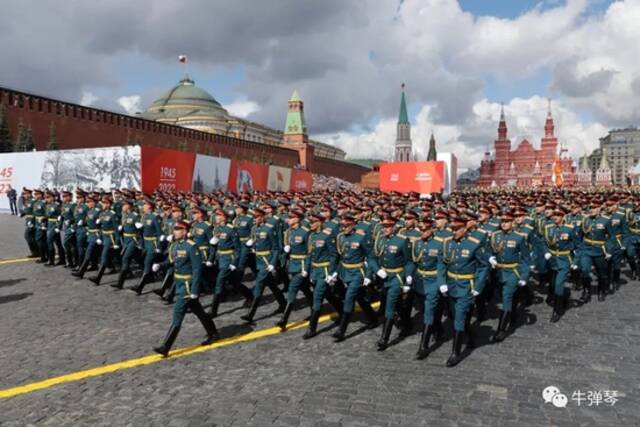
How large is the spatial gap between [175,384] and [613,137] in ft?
712

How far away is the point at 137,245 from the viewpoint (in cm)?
1098

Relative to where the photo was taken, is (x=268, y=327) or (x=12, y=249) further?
(x=12, y=249)

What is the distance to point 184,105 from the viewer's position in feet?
314

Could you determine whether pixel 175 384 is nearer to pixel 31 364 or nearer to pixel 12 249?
pixel 31 364

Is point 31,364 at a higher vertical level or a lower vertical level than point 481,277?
lower

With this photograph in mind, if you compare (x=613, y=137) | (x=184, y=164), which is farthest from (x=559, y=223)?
(x=613, y=137)

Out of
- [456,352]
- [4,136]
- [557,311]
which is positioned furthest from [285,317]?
[4,136]

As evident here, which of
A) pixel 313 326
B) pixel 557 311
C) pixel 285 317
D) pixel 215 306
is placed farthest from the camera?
pixel 215 306

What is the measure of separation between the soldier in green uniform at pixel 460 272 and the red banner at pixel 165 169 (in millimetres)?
18375

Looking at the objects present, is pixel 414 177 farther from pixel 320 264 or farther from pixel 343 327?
pixel 343 327

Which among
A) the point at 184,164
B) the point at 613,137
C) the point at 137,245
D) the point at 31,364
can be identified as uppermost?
the point at 613,137

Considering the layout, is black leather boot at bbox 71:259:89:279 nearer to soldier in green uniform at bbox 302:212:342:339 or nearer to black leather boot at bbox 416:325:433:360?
soldier in green uniform at bbox 302:212:342:339

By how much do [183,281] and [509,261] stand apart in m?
5.06

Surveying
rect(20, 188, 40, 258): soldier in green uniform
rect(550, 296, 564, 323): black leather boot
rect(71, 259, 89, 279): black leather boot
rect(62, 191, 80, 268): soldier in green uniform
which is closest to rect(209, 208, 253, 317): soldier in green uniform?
rect(71, 259, 89, 279): black leather boot
